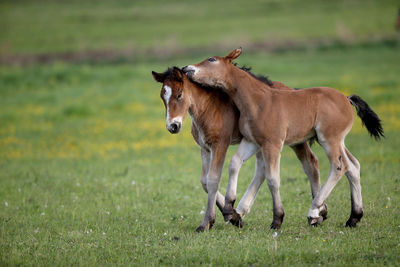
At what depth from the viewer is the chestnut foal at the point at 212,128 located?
25.8 feet

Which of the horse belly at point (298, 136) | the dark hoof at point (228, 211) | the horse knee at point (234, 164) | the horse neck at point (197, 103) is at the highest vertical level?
the horse neck at point (197, 103)

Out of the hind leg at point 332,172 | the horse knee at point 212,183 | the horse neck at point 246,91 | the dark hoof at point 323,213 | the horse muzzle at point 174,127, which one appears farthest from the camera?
the dark hoof at point 323,213

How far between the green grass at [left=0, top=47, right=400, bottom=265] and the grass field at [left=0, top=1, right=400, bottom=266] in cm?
3

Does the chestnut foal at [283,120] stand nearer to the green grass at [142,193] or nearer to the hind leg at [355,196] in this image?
the hind leg at [355,196]

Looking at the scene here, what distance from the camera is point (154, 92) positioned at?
84.4 feet

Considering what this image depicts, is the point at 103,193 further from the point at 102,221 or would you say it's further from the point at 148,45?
the point at 148,45

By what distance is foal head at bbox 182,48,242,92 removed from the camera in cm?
796

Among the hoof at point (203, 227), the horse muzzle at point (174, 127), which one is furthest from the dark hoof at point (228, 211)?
the horse muzzle at point (174, 127)

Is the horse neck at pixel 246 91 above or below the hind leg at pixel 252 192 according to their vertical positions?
above

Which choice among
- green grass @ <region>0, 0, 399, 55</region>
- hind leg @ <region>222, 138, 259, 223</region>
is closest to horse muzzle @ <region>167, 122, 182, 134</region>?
hind leg @ <region>222, 138, 259, 223</region>

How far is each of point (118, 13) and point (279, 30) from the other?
66.9ft

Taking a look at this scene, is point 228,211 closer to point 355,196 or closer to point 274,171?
point 274,171

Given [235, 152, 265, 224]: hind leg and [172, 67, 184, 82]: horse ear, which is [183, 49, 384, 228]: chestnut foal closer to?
[172, 67, 184, 82]: horse ear

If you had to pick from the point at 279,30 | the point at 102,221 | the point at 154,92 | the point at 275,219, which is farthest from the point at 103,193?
the point at 279,30
